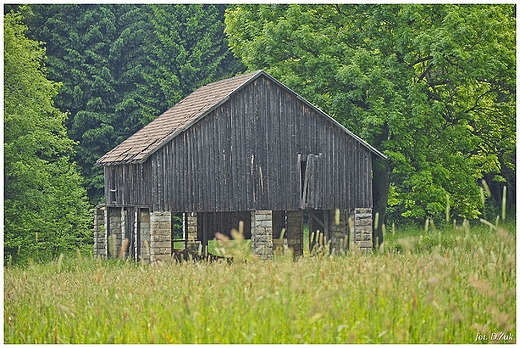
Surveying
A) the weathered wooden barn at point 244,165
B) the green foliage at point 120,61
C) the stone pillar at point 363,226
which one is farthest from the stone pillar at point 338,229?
the green foliage at point 120,61

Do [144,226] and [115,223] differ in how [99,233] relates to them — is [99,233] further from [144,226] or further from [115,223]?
[144,226]

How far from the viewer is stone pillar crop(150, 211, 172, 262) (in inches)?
971

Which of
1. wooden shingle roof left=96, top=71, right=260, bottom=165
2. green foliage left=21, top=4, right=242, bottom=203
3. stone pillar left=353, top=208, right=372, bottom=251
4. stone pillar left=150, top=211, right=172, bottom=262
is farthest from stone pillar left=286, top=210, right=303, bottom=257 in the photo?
green foliage left=21, top=4, right=242, bottom=203

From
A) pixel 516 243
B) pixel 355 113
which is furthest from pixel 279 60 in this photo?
pixel 516 243

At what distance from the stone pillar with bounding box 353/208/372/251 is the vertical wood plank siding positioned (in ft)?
1.06

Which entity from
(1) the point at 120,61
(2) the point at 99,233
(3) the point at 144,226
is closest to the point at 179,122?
(3) the point at 144,226

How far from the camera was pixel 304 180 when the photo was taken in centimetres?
2681

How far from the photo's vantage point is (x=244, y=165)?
84.5 ft

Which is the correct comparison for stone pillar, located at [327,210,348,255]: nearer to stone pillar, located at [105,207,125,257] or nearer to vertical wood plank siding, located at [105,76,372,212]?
vertical wood plank siding, located at [105,76,372,212]

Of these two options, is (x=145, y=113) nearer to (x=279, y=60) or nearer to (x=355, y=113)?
(x=279, y=60)

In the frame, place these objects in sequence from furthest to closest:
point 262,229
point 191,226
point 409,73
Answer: point 191,226
point 409,73
point 262,229

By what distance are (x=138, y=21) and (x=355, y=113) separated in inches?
876

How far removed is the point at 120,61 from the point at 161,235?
24501 mm

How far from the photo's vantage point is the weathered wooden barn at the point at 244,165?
982 inches
